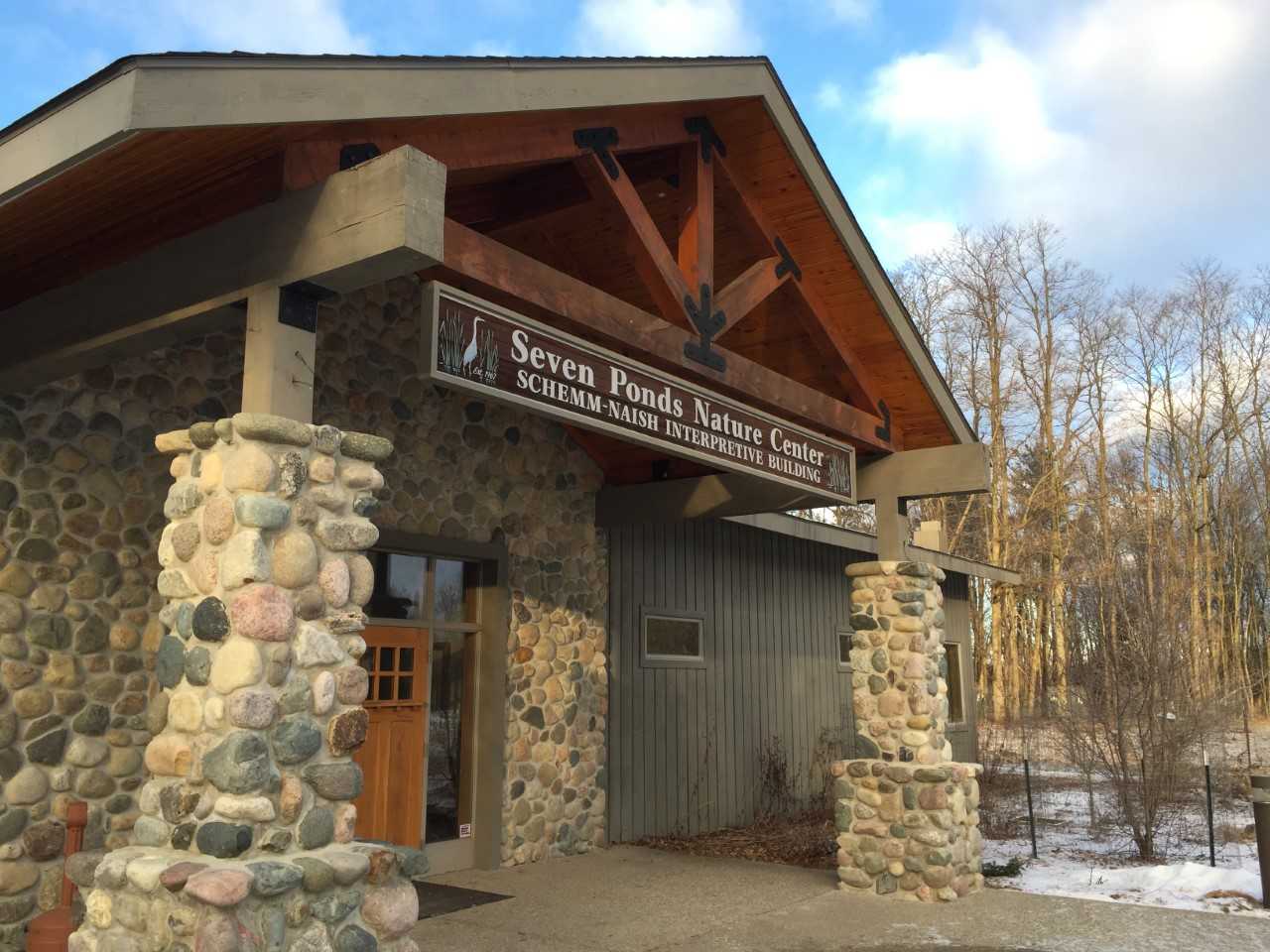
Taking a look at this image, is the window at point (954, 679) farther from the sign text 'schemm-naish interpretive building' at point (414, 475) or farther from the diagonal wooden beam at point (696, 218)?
the diagonal wooden beam at point (696, 218)

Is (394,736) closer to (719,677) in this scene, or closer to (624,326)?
(624,326)

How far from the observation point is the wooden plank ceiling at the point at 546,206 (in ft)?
14.3

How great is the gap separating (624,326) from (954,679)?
12412 millimetres

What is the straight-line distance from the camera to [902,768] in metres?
7.96

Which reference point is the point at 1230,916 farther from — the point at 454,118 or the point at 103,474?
the point at 103,474

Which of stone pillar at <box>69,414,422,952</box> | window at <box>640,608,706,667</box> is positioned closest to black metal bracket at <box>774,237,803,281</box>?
window at <box>640,608,706,667</box>

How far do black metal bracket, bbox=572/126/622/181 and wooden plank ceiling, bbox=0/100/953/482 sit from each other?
59 millimetres

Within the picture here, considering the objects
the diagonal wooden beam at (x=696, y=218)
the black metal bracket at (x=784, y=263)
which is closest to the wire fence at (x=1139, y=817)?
the black metal bracket at (x=784, y=263)

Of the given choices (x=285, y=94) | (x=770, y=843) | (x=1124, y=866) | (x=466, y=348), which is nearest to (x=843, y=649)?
(x=770, y=843)

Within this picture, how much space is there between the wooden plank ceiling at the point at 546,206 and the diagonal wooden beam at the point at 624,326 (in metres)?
0.43

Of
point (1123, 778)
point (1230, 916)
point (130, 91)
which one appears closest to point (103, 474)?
point (130, 91)

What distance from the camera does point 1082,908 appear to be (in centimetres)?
754

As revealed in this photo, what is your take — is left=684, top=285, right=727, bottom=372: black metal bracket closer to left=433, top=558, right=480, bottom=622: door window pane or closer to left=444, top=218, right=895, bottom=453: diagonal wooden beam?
left=444, top=218, right=895, bottom=453: diagonal wooden beam

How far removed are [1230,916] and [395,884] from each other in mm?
6064
